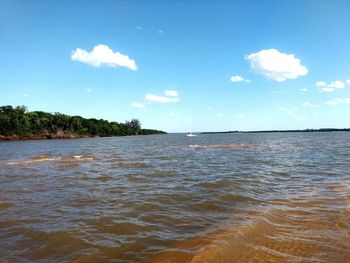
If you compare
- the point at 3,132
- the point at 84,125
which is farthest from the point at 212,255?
the point at 84,125

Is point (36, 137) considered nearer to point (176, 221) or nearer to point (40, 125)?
point (40, 125)

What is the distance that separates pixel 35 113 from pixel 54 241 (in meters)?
128

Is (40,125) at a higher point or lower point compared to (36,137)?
higher

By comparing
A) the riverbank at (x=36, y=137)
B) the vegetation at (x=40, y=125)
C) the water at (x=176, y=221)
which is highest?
the vegetation at (x=40, y=125)

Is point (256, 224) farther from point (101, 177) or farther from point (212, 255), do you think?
point (101, 177)

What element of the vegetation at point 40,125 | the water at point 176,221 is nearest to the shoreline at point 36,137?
the vegetation at point 40,125

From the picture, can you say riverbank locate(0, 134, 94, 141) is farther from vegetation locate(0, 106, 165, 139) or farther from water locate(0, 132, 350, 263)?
water locate(0, 132, 350, 263)

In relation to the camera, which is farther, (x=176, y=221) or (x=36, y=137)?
(x=36, y=137)

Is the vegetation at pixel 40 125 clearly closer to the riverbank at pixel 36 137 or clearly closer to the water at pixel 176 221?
the riverbank at pixel 36 137

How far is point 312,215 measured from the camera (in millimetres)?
7422

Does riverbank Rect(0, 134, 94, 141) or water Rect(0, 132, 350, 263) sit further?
riverbank Rect(0, 134, 94, 141)

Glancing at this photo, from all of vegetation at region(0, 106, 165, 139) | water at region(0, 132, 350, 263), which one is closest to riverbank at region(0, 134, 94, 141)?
vegetation at region(0, 106, 165, 139)

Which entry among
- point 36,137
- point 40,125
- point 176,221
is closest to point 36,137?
point 36,137

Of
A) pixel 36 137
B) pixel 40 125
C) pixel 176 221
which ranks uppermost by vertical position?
pixel 40 125
